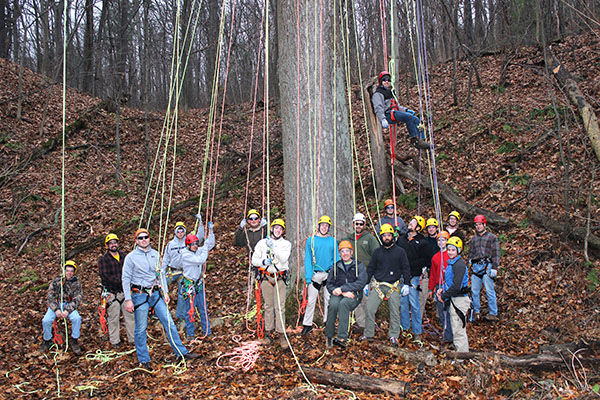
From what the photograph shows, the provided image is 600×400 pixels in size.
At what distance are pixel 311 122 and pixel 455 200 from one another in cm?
462

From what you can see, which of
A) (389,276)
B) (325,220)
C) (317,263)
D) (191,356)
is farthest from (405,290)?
(191,356)

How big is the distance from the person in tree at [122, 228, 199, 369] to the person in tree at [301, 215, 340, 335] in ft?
5.48

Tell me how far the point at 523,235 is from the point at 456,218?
6.36 feet

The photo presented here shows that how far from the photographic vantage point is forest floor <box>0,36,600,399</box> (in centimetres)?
534

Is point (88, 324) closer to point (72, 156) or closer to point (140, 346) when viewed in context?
point (140, 346)

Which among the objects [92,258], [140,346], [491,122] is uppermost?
[491,122]

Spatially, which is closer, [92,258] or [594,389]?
[594,389]

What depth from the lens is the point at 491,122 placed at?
41.7 ft

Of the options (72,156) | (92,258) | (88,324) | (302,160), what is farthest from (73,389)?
(72,156)

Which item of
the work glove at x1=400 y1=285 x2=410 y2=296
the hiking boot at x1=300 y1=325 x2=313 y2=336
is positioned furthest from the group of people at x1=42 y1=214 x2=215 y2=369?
the work glove at x1=400 y1=285 x2=410 y2=296

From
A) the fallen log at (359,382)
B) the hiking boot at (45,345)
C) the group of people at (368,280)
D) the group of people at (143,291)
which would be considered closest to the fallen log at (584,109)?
the group of people at (368,280)

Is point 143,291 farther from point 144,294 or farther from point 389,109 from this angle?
point 389,109

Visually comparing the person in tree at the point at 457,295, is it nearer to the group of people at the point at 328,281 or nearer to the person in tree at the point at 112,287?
the group of people at the point at 328,281

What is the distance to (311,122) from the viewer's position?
269 inches
